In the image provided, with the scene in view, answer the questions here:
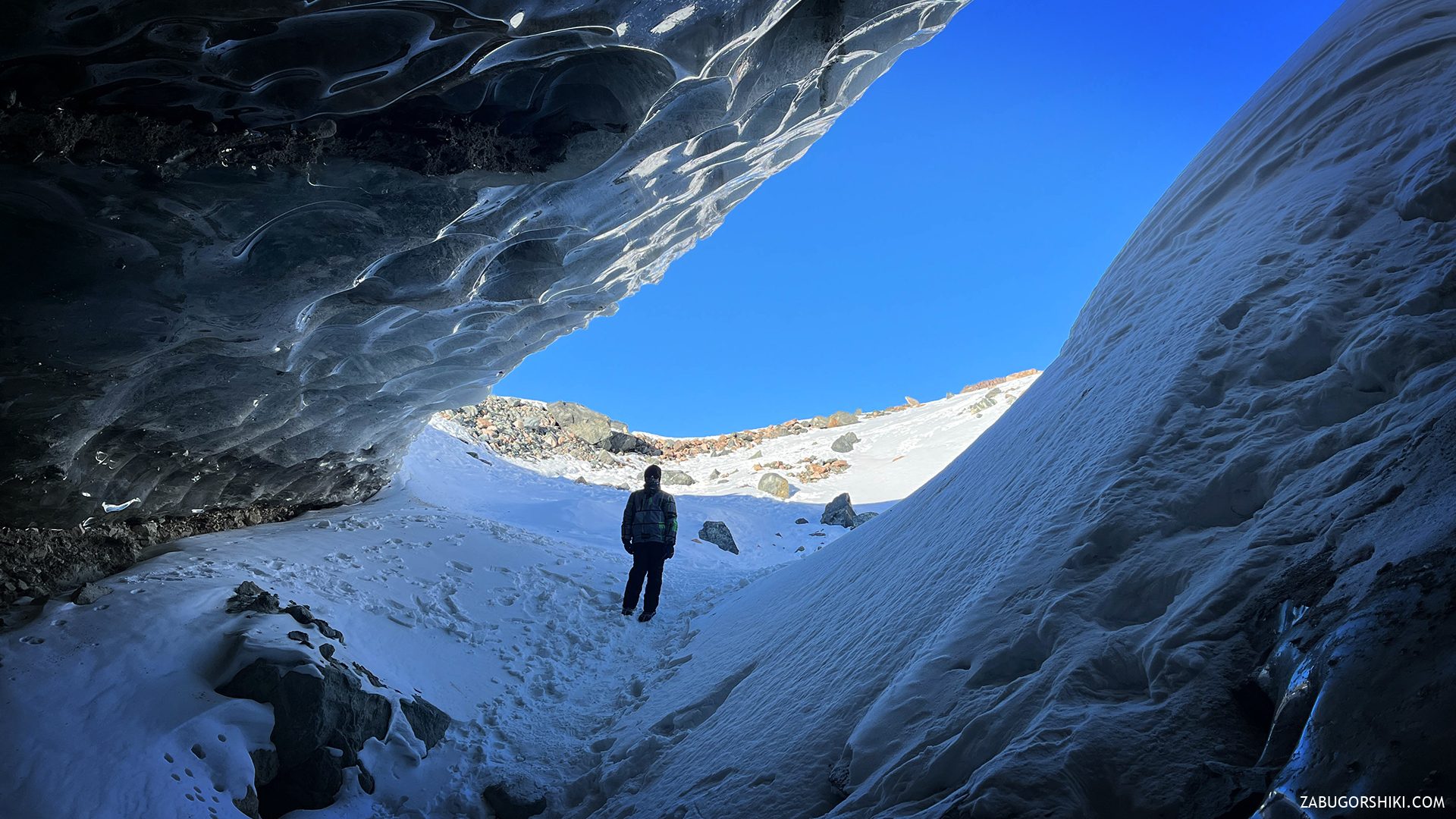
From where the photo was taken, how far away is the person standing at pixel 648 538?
297 inches

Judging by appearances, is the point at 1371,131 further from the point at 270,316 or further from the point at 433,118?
the point at 270,316

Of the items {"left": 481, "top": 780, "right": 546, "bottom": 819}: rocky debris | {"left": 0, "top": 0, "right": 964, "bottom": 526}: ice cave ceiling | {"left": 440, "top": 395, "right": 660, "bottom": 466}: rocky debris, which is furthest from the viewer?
{"left": 440, "top": 395, "right": 660, "bottom": 466}: rocky debris

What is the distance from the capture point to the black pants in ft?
24.9

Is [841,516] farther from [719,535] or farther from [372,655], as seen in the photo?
[372,655]

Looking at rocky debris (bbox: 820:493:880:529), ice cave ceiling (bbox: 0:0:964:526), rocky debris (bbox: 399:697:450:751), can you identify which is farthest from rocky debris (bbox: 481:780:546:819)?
rocky debris (bbox: 820:493:880:529)

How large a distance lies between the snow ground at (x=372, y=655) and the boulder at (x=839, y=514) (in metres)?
6.28

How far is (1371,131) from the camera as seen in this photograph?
145 inches

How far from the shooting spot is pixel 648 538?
7520 mm

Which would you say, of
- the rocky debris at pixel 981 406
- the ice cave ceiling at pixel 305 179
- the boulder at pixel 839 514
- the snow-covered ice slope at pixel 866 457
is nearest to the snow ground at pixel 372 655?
the ice cave ceiling at pixel 305 179

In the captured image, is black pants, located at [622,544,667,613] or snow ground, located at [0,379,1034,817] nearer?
snow ground, located at [0,379,1034,817]

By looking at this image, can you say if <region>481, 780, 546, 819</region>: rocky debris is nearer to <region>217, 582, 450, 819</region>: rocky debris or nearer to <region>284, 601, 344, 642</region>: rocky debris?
<region>217, 582, 450, 819</region>: rocky debris

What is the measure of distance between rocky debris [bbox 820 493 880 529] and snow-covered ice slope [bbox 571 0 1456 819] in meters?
12.1

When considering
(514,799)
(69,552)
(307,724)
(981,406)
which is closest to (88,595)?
(69,552)

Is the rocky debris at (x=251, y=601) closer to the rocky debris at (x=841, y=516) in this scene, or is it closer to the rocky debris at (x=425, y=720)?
the rocky debris at (x=425, y=720)
